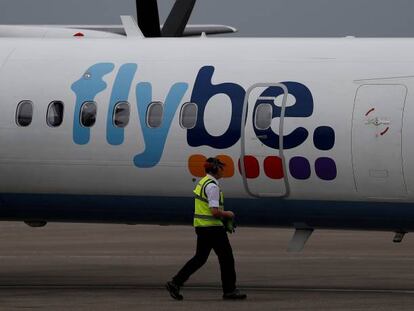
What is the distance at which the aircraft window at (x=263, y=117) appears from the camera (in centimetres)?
2150

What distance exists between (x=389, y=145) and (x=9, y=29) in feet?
51.5

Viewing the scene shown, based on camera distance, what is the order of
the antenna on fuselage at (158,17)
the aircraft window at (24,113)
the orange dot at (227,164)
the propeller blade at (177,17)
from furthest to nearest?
the propeller blade at (177,17), the antenna on fuselage at (158,17), the aircraft window at (24,113), the orange dot at (227,164)

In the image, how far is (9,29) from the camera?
34438 mm

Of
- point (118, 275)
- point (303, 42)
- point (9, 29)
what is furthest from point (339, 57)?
point (9, 29)

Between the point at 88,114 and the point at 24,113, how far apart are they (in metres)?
1.06

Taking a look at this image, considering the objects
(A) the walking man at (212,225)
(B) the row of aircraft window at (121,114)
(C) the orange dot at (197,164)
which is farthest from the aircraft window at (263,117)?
(C) the orange dot at (197,164)

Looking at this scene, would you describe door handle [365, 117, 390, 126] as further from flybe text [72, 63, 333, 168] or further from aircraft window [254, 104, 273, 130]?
aircraft window [254, 104, 273, 130]

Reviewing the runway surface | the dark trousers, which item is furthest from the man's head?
the runway surface

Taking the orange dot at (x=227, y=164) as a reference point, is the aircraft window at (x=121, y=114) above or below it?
above

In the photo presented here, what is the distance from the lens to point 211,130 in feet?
71.4

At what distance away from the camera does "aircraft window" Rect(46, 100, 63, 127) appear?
889 inches

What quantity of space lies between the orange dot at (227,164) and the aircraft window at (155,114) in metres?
1.13

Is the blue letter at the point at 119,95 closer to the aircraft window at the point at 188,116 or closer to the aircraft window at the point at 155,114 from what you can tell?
the aircraft window at the point at 155,114

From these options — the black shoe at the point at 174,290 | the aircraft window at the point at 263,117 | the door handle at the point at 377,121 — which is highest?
the door handle at the point at 377,121
